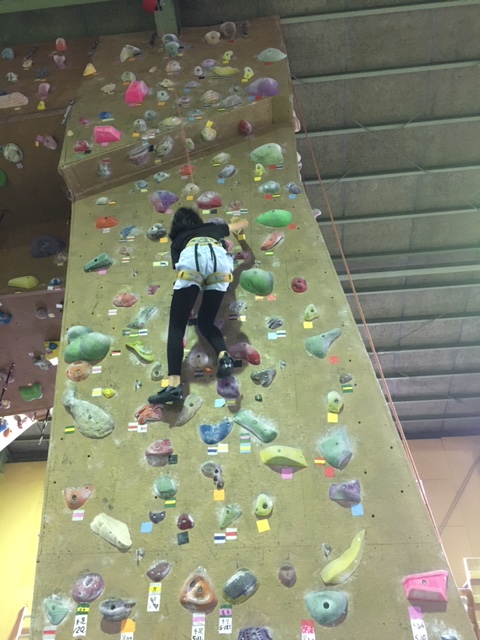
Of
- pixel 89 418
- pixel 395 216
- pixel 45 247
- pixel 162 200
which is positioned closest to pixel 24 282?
pixel 45 247

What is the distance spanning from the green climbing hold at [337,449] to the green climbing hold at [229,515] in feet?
1.68

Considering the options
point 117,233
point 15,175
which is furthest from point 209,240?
point 15,175

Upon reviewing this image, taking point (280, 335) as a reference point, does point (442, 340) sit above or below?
above

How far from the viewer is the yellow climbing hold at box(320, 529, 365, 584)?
2326 mm

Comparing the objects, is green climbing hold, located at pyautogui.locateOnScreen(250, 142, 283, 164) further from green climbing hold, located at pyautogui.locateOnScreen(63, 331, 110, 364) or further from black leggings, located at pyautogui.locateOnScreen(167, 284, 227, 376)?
green climbing hold, located at pyautogui.locateOnScreen(63, 331, 110, 364)

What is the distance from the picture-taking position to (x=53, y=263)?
5.27m

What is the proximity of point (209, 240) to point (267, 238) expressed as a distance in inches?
25.3

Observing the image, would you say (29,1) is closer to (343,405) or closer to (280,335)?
(280,335)

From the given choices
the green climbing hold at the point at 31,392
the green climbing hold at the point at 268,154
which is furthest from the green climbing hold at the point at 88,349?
the green climbing hold at the point at 31,392


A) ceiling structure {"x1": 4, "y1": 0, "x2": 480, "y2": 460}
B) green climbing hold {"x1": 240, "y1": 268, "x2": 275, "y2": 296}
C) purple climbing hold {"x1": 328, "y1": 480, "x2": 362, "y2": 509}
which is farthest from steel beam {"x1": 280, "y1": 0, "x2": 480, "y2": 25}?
purple climbing hold {"x1": 328, "y1": 480, "x2": 362, "y2": 509}

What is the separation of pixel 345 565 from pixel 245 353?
1277mm

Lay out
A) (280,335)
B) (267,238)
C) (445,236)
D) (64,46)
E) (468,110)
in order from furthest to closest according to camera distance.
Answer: (445,236) → (468,110) → (64,46) → (267,238) → (280,335)

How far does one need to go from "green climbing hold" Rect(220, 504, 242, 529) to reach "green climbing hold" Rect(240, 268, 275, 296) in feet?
4.63

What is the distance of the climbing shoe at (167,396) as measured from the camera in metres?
2.93
